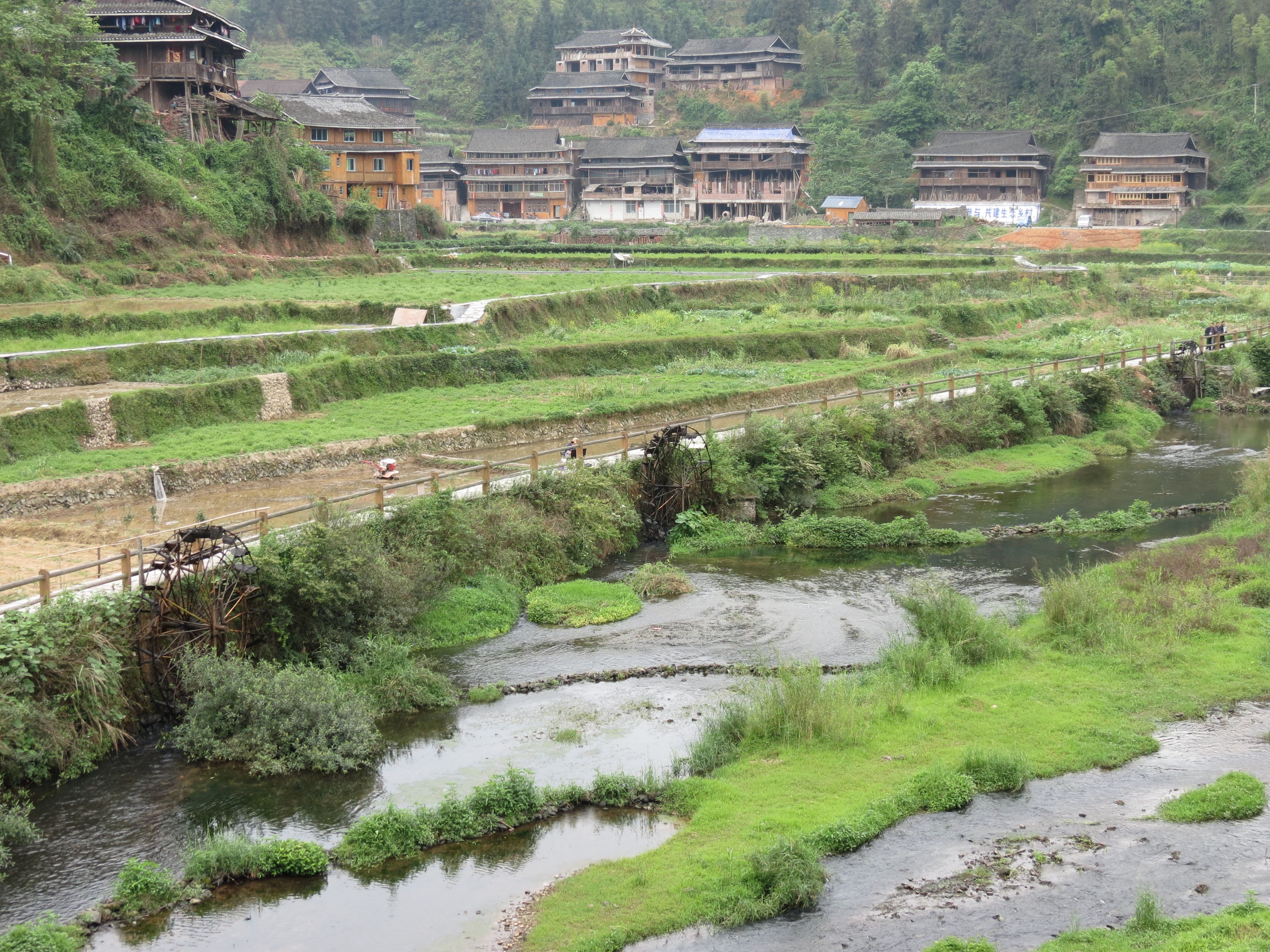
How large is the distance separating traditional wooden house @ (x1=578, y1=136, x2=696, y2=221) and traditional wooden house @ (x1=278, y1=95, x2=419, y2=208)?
85.8 ft

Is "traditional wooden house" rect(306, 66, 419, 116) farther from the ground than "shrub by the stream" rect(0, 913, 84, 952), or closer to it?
farther from the ground

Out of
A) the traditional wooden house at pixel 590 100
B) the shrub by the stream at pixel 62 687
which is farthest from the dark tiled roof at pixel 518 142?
the shrub by the stream at pixel 62 687

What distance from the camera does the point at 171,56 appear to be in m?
61.3

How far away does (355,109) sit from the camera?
264 feet

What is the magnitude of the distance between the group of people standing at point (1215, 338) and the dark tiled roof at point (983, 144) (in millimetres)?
51080

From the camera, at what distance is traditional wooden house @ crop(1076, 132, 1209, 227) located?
92.3m

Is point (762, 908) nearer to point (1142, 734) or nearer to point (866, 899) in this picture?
point (866, 899)

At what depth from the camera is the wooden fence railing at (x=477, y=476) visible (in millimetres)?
17766

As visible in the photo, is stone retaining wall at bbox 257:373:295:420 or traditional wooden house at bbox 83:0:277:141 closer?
stone retaining wall at bbox 257:373:295:420

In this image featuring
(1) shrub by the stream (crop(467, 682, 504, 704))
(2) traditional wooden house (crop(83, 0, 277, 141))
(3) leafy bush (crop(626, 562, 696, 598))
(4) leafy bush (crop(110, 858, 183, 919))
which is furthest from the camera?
(2) traditional wooden house (crop(83, 0, 277, 141))

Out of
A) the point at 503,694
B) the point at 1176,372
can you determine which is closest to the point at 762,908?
the point at 503,694

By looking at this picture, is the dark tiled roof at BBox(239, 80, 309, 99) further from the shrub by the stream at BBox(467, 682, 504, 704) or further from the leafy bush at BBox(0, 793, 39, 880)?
the leafy bush at BBox(0, 793, 39, 880)

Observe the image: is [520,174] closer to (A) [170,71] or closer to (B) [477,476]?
(A) [170,71]

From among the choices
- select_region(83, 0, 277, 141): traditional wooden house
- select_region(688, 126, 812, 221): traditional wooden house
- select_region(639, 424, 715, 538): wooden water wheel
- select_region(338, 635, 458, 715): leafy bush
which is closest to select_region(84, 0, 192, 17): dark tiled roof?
select_region(83, 0, 277, 141): traditional wooden house
